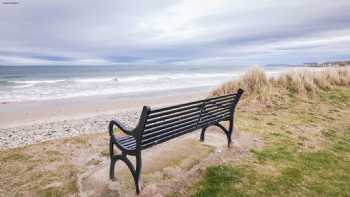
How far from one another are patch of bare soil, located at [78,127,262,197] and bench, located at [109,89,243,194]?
219 millimetres

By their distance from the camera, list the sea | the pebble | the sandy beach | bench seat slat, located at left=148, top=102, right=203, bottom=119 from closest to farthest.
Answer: bench seat slat, located at left=148, top=102, right=203, bottom=119 < the pebble < the sandy beach < the sea

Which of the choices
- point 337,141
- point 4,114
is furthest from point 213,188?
point 4,114

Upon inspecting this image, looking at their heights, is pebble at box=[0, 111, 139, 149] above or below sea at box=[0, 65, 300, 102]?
below

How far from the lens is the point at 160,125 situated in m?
2.85

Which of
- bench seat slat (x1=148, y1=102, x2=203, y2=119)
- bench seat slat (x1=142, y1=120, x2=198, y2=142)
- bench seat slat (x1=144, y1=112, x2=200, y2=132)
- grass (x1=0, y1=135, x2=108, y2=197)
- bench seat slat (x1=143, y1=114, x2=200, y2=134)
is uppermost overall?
bench seat slat (x1=148, y1=102, x2=203, y2=119)

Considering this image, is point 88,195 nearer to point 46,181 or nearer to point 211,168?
point 46,181

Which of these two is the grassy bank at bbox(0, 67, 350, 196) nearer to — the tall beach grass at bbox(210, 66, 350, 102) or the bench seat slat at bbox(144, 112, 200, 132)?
the bench seat slat at bbox(144, 112, 200, 132)

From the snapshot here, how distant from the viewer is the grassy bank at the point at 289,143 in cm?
295

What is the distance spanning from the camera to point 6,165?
380 centimetres

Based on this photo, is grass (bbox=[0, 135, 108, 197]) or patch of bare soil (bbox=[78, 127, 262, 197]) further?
grass (bbox=[0, 135, 108, 197])

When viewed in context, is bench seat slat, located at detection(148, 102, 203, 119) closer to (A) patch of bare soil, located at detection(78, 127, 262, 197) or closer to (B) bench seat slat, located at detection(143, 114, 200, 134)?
(B) bench seat slat, located at detection(143, 114, 200, 134)

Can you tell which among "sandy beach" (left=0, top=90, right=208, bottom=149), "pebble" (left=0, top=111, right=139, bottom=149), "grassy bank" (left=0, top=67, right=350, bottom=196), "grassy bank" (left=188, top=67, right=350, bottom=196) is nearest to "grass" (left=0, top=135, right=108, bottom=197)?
"grassy bank" (left=0, top=67, right=350, bottom=196)

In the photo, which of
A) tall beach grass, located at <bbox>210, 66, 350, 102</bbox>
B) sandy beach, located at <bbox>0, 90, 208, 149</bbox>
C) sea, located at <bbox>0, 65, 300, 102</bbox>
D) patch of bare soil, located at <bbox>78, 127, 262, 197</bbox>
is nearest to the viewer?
patch of bare soil, located at <bbox>78, 127, 262, 197</bbox>

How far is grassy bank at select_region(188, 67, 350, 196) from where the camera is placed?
2945 mm
